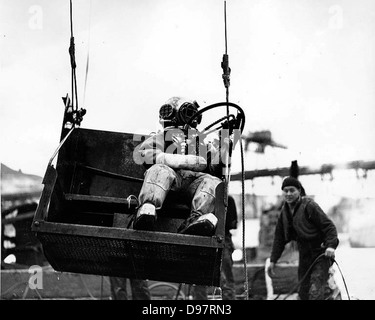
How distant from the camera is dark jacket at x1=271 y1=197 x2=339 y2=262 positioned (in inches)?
234

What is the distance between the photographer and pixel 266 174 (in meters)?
12.1

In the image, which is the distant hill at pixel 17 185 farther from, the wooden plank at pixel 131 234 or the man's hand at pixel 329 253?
the wooden plank at pixel 131 234

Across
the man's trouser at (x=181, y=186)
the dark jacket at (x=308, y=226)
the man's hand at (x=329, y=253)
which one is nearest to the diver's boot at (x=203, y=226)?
the man's trouser at (x=181, y=186)

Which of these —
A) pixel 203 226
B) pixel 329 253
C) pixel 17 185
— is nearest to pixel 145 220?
pixel 203 226

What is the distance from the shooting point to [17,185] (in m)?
10.8

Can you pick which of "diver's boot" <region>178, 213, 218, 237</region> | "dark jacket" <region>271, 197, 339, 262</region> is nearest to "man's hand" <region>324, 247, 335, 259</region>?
"dark jacket" <region>271, 197, 339, 262</region>

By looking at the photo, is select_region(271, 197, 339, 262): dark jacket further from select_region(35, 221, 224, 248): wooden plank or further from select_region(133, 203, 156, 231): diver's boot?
select_region(133, 203, 156, 231): diver's boot

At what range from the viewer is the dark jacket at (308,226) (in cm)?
594

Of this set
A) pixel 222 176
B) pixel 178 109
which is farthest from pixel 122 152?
pixel 222 176

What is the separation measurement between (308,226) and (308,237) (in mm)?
109

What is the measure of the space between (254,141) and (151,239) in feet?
29.6

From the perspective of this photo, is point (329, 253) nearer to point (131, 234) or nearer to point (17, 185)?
point (131, 234)

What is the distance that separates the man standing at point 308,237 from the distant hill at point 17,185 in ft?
18.9
